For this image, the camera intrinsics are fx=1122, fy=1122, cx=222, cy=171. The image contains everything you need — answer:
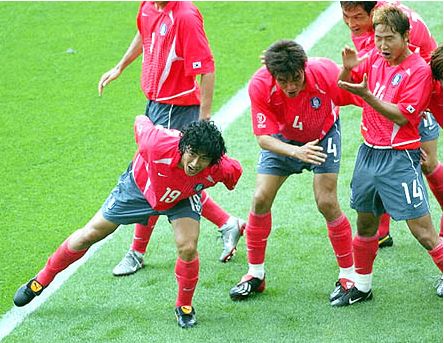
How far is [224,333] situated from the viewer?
669 centimetres

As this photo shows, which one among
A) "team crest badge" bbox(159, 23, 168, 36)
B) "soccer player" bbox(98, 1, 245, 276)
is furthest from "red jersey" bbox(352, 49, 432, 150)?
"team crest badge" bbox(159, 23, 168, 36)

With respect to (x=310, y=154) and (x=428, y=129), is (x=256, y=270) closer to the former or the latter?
(x=310, y=154)

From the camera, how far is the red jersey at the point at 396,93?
6188mm

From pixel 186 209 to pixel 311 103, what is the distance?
3.20 ft

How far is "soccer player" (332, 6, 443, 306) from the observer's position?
616cm

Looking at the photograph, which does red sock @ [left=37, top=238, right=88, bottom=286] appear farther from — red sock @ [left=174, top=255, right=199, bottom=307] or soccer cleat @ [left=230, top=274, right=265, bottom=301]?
soccer cleat @ [left=230, top=274, right=265, bottom=301]

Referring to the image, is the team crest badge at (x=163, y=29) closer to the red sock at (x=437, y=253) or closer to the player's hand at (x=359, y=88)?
the player's hand at (x=359, y=88)

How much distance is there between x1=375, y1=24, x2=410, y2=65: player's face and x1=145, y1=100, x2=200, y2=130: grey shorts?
1.62 metres

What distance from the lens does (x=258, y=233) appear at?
7027 millimetres

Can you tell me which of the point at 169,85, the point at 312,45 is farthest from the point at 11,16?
the point at 169,85

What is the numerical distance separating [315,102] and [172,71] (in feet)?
3.58

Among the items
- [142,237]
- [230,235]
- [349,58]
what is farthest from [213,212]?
[349,58]

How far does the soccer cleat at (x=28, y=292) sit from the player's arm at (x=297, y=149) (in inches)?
66.5

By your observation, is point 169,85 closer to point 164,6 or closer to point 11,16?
point 164,6
